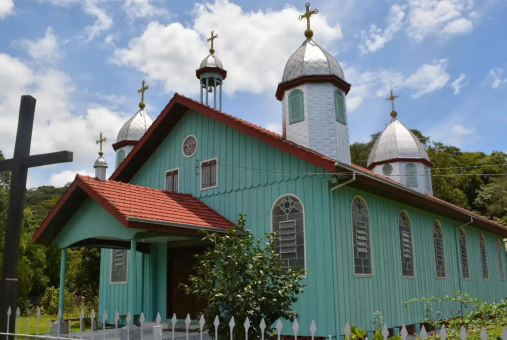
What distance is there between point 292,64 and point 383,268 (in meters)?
6.10

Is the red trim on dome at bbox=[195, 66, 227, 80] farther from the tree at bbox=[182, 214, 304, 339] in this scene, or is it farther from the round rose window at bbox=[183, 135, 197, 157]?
the tree at bbox=[182, 214, 304, 339]

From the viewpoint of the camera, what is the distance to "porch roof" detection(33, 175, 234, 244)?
9.97 meters

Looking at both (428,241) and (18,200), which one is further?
(428,241)

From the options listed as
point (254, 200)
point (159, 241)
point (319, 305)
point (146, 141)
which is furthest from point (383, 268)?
point (146, 141)

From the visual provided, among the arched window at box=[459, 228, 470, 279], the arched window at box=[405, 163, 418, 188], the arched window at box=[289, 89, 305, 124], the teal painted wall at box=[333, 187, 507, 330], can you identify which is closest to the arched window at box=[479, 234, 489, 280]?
the arched window at box=[459, 228, 470, 279]

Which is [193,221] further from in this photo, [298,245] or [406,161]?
[406,161]

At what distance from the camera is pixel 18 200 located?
20.6 ft

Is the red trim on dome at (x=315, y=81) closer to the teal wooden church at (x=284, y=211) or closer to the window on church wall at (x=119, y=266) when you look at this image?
the teal wooden church at (x=284, y=211)

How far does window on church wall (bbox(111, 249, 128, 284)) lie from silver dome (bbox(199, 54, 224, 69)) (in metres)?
6.25

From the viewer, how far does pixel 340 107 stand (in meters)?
14.1

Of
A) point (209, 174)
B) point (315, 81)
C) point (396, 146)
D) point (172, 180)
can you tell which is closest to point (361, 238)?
point (209, 174)

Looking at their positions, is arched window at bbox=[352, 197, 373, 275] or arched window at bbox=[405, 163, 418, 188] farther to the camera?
arched window at bbox=[405, 163, 418, 188]

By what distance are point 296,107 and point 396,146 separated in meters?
9.21

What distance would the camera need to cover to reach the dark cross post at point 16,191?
6.06 meters
